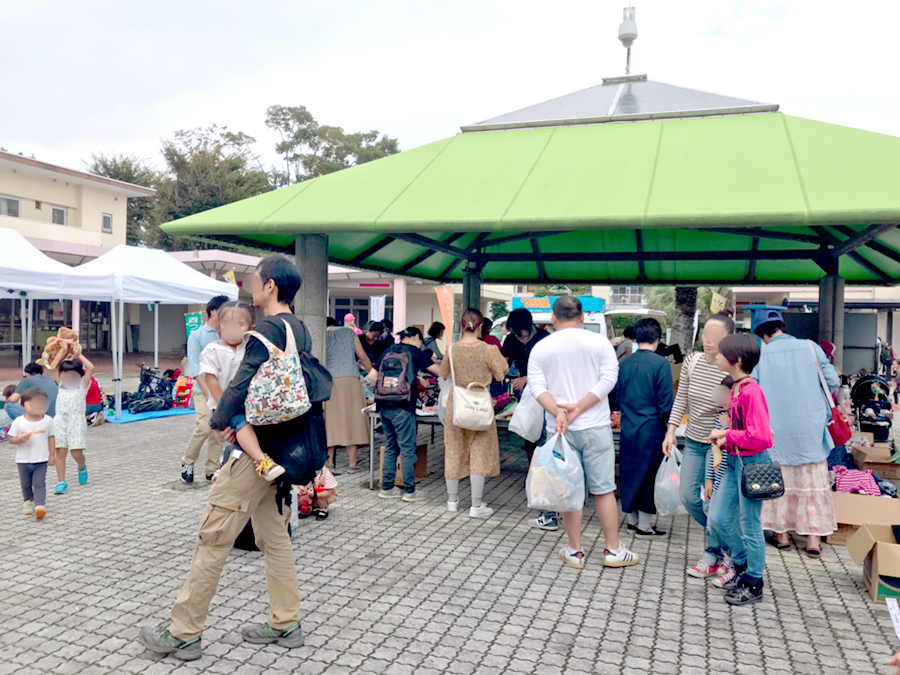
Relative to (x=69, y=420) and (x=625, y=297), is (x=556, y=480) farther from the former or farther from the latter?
(x=625, y=297)

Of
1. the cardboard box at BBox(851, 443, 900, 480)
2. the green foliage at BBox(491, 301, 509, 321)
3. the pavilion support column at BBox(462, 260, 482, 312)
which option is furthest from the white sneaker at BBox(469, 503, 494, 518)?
the green foliage at BBox(491, 301, 509, 321)

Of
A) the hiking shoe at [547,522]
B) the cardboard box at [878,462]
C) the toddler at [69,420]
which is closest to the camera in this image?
the hiking shoe at [547,522]

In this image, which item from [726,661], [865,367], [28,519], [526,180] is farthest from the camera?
[865,367]

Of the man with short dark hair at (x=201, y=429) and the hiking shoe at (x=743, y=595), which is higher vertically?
the man with short dark hair at (x=201, y=429)

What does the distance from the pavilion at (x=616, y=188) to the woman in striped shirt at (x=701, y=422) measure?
105 cm

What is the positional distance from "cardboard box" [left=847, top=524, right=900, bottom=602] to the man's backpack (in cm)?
365

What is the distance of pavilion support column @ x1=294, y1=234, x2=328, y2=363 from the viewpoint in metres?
6.61

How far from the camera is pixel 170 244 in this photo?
3950 centimetres

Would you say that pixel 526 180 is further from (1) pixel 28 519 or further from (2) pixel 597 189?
(1) pixel 28 519

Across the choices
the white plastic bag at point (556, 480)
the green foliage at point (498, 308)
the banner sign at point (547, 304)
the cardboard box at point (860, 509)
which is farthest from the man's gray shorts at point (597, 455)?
the green foliage at point (498, 308)

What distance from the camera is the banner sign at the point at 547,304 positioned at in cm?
1891

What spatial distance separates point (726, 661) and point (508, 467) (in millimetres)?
4759

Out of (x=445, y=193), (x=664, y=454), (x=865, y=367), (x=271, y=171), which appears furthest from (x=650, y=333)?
(x=271, y=171)

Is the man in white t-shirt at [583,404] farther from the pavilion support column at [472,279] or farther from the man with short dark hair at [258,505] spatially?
the pavilion support column at [472,279]
